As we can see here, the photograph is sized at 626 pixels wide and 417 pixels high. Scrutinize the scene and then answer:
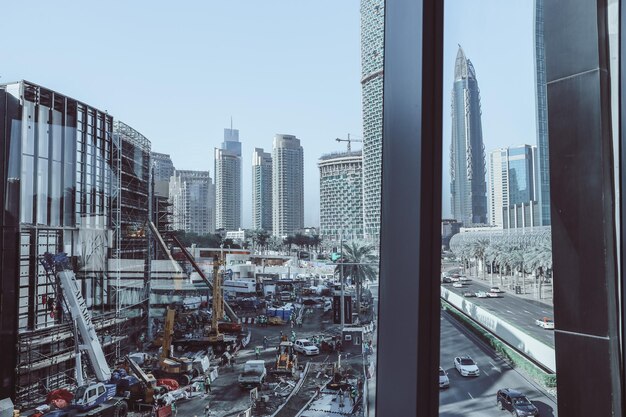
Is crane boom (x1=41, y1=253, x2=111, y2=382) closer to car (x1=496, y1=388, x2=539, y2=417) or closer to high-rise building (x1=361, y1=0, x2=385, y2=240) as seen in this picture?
high-rise building (x1=361, y1=0, x2=385, y2=240)

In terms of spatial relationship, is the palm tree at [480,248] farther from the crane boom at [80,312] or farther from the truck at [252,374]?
the crane boom at [80,312]

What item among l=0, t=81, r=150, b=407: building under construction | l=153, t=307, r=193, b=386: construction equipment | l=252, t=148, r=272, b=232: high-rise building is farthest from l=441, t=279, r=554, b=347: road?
l=0, t=81, r=150, b=407: building under construction

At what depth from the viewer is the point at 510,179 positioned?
1.89 meters

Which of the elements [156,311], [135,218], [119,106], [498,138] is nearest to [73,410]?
[156,311]

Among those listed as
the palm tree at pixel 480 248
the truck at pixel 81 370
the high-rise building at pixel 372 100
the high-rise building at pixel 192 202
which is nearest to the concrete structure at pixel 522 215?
the palm tree at pixel 480 248

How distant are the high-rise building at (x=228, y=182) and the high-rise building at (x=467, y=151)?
3.14 ft

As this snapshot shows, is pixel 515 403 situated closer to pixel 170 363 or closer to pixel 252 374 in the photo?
pixel 252 374

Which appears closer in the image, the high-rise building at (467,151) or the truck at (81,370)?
the high-rise building at (467,151)

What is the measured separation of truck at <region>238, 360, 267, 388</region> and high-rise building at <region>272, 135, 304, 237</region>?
24.4 inches

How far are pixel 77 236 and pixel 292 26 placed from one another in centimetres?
131

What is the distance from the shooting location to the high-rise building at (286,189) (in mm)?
2008

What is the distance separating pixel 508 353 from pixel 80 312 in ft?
6.05

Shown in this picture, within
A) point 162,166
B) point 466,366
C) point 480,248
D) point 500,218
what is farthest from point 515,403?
point 162,166

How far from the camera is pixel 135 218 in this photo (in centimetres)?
204
